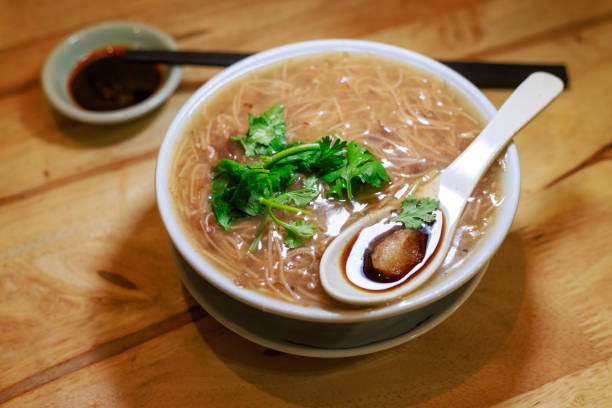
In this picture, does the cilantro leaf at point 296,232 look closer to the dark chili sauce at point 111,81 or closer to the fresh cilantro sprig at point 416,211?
the fresh cilantro sprig at point 416,211

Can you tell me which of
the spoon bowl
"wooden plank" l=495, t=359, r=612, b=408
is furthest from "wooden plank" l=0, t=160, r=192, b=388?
"wooden plank" l=495, t=359, r=612, b=408

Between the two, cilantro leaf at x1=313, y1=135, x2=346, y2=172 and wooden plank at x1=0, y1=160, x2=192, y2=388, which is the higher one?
cilantro leaf at x1=313, y1=135, x2=346, y2=172

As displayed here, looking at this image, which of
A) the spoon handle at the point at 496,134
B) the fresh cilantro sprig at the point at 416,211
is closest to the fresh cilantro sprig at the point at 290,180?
the fresh cilantro sprig at the point at 416,211

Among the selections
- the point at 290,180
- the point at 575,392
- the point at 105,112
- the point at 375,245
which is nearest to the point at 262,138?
the point at 290,180

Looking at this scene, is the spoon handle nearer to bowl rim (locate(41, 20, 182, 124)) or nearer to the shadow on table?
the shadow on table

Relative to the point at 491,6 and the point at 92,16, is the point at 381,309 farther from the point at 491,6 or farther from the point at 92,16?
the point at 92,16

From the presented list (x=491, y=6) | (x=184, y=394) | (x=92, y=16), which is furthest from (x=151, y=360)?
(x=491, y=6)
